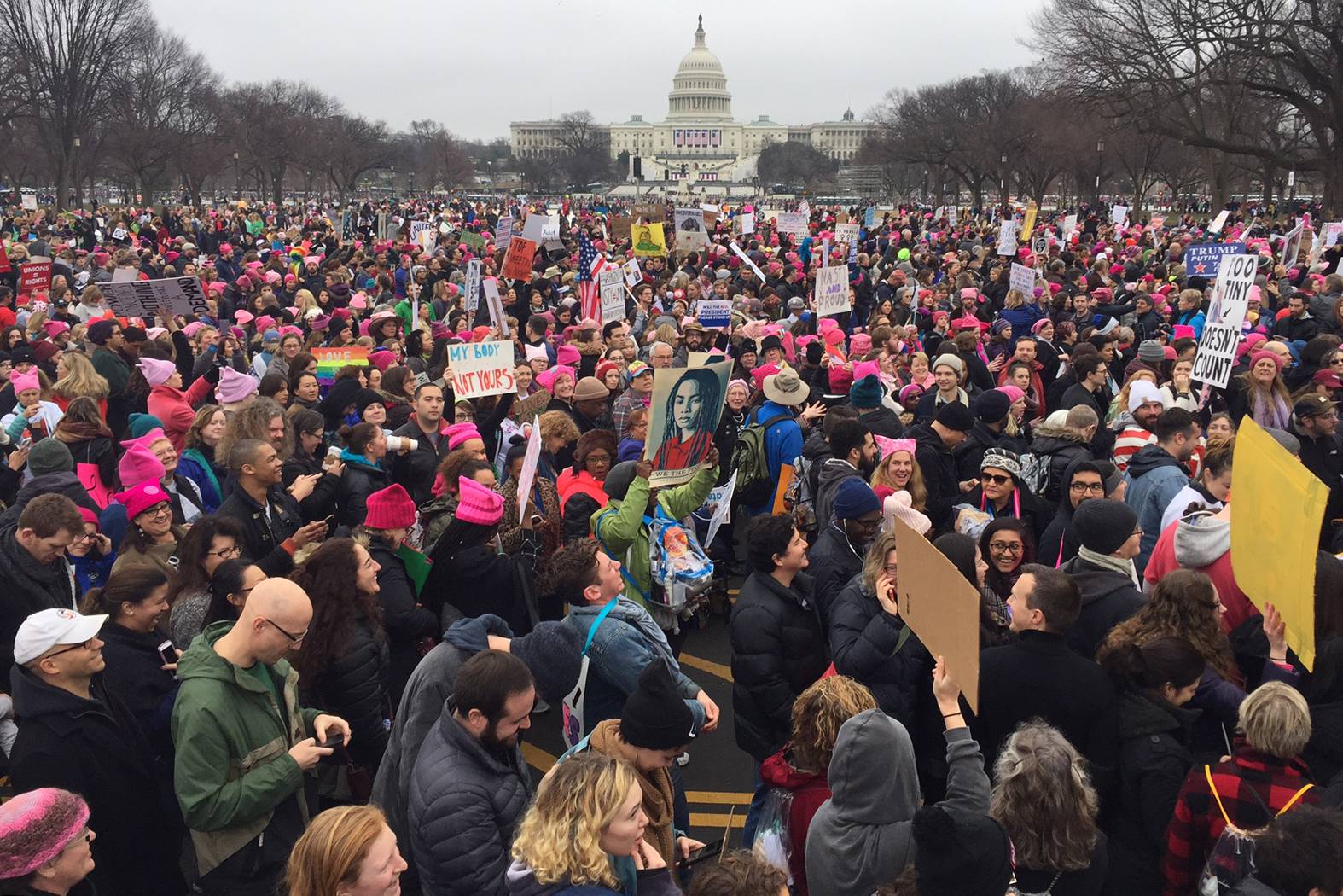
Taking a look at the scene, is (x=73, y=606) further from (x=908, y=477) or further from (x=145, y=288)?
(x=145, y=288)

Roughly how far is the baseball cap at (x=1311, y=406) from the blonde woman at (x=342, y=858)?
634 cm

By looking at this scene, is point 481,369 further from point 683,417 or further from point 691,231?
point 691,231

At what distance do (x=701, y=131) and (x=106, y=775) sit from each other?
181 m

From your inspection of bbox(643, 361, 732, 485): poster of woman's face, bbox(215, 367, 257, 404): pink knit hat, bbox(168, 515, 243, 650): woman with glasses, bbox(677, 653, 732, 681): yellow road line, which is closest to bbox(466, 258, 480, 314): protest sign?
bbox(215, 367, 257, 404): pink knit hat

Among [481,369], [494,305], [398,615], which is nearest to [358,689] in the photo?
[398,615]

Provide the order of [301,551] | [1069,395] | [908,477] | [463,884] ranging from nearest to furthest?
[463,884]
[301,551]
[908,477]
[1069,395]

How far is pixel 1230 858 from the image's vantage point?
3160 mm

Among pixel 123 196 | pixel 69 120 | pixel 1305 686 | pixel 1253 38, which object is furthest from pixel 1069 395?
pixel 123 196

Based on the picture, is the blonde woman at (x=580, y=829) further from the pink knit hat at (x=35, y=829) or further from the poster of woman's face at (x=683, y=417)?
the poster of woman's face at (x=683, y=417)

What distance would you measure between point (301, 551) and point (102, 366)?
4.74m

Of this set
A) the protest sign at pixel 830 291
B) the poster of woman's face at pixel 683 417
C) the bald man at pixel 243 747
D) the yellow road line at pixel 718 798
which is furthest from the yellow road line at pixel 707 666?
the protest sign at pixel 830 291

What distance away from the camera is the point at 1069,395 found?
8.36 meters

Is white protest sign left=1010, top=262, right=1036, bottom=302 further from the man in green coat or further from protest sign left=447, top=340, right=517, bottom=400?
the man in green coat

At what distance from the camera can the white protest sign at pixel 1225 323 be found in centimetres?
783
